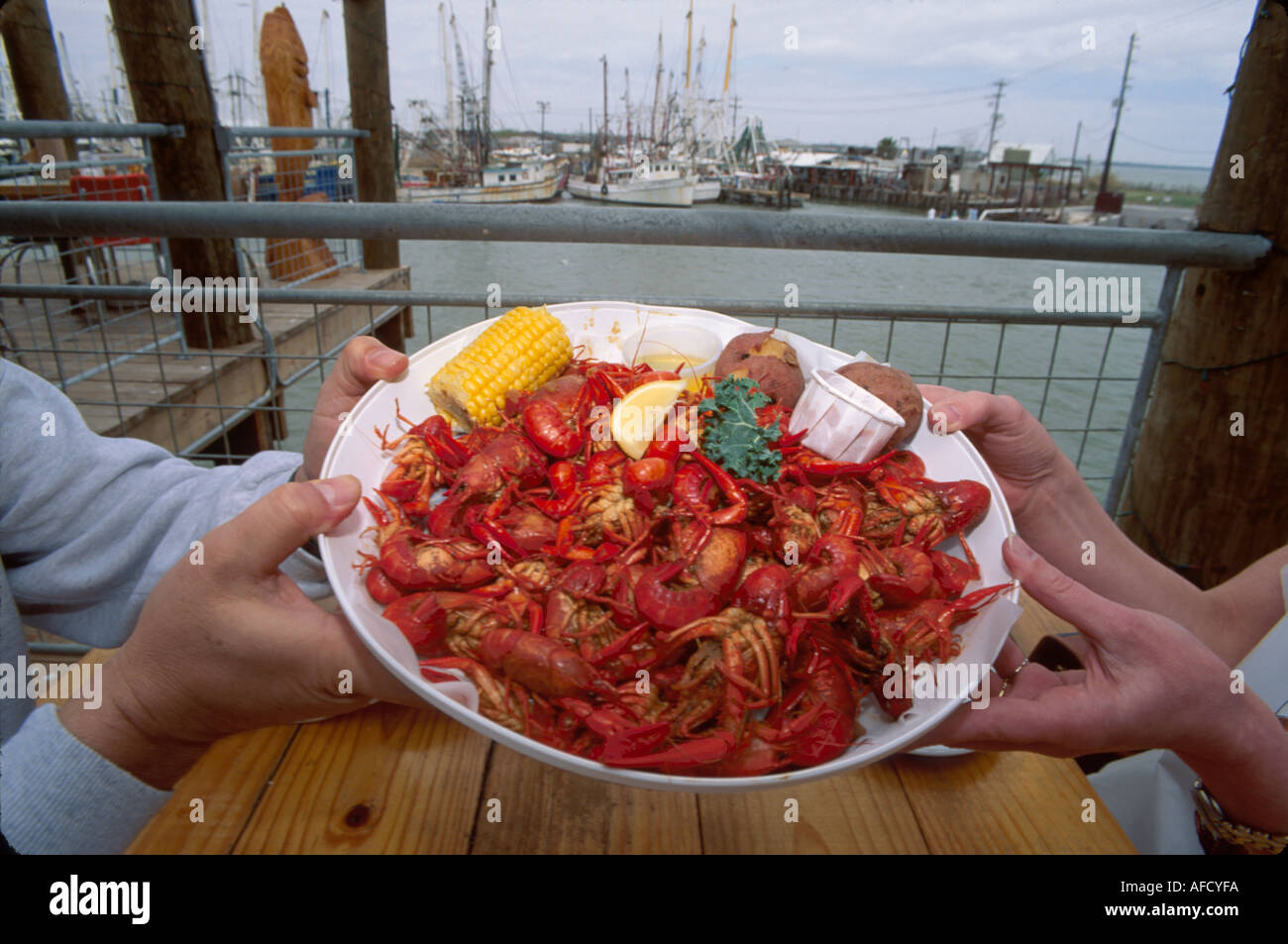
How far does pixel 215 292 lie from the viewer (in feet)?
6.83

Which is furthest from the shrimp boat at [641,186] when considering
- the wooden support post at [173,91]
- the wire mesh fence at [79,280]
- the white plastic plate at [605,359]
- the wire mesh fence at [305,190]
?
the white plastic plate at [605,359]

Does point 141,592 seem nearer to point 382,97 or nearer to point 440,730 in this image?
point 440,730

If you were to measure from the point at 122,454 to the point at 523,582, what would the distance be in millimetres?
1004

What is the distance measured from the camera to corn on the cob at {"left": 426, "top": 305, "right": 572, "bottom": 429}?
153 centimetres

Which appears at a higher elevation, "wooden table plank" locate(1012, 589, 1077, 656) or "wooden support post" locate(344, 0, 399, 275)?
"wooden support post" locate(344, 0, 399, 275)

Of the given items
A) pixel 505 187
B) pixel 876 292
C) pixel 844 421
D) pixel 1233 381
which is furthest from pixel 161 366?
pixel 505 187

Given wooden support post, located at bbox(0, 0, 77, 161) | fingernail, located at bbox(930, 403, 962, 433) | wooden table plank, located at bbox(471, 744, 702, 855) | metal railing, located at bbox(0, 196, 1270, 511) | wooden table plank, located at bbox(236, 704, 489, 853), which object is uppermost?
wooden support post, located at bbox(0, 0, 77, 161)

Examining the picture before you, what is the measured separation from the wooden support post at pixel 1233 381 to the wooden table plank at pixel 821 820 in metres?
2.47

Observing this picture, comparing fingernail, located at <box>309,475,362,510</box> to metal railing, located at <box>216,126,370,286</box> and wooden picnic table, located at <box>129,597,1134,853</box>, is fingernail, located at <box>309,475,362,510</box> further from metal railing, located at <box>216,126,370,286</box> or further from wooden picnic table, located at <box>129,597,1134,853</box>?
metal railing, located at <box>216,126,370,286</box>

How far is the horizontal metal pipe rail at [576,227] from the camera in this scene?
1.96 m

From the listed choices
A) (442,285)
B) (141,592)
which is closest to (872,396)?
(141,592)

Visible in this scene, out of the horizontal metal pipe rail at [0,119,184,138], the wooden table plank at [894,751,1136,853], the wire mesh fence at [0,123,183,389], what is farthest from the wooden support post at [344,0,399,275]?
the wooden table plank at [894,751,1136,853]

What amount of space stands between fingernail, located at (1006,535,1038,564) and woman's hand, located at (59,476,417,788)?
107 cm

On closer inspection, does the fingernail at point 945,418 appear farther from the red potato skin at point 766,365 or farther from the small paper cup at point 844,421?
the red potato skin at point 766,365
